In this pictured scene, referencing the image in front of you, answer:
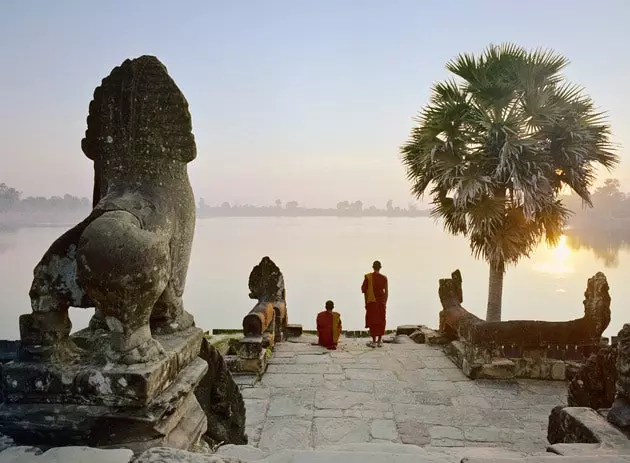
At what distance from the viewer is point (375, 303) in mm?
8648

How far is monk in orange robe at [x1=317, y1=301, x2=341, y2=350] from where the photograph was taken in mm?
8117

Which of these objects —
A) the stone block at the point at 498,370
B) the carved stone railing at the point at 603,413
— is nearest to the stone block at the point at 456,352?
the stone block at the point at 498,370

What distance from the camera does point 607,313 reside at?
652cm

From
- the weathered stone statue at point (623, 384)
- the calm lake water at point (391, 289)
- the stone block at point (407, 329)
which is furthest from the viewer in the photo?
the calm lake water at point (391, 289)

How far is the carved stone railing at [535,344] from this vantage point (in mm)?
6430

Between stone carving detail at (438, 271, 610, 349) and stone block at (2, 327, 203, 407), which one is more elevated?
stone block at (2, 327, 203, 407)

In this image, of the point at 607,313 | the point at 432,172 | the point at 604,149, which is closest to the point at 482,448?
the point at 607,313

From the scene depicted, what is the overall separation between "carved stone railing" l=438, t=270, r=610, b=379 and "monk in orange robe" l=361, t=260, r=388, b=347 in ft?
7.06

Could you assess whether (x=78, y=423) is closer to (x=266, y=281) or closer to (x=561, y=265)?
(x=266, y=281)

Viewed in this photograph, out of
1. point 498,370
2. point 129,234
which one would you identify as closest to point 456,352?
point 498,370

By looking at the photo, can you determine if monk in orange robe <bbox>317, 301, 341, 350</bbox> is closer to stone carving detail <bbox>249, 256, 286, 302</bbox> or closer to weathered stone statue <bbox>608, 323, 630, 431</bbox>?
stone carving detail <bbox>249, 256, 286, 302</bbox>

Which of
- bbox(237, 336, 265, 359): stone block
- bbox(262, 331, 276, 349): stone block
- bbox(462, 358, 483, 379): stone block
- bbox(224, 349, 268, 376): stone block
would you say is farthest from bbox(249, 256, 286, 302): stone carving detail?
bbox(462, 358, 483, 379): stone block

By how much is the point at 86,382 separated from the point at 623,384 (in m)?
3.11

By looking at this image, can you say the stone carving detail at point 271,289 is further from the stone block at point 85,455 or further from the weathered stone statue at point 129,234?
the stone block at point 85,455
